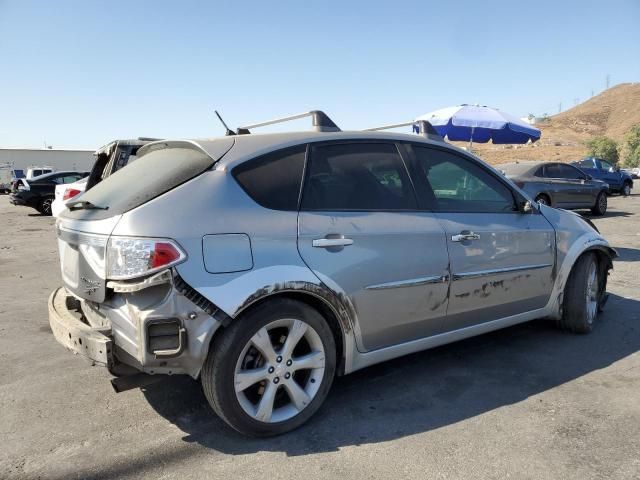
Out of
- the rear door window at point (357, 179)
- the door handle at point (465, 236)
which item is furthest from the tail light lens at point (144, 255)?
the door handle at point (465, 236)

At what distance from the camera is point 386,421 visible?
310 centimetres

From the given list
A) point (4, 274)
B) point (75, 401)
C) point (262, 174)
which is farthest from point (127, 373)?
point (4, 274)

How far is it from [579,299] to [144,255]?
12.3ft

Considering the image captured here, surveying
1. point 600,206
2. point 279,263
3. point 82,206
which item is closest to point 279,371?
point 279,263

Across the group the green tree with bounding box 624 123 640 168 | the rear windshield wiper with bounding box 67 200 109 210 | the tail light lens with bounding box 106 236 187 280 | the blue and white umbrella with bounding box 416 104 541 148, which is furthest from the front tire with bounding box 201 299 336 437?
the green tree with bounding box 624 123 640 168

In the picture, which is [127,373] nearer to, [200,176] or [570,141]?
[200,176]

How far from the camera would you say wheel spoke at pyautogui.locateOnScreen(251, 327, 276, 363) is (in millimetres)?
2771

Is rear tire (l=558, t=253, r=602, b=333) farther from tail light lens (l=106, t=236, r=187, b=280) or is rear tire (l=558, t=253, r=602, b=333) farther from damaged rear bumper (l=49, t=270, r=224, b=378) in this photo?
tail light lens (l=106, t=236, r=187, b=280)

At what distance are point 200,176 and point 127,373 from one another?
1141mm

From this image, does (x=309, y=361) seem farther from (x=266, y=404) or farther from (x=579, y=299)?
(x=579, y=299)

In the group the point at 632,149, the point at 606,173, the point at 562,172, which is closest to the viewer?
the point at 562,172

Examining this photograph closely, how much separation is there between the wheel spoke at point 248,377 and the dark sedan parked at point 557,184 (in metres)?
11.8

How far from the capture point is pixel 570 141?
99.9 m

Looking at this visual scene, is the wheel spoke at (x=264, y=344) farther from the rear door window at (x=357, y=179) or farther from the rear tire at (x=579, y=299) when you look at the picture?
the rear tire at (x=579, y=299)
